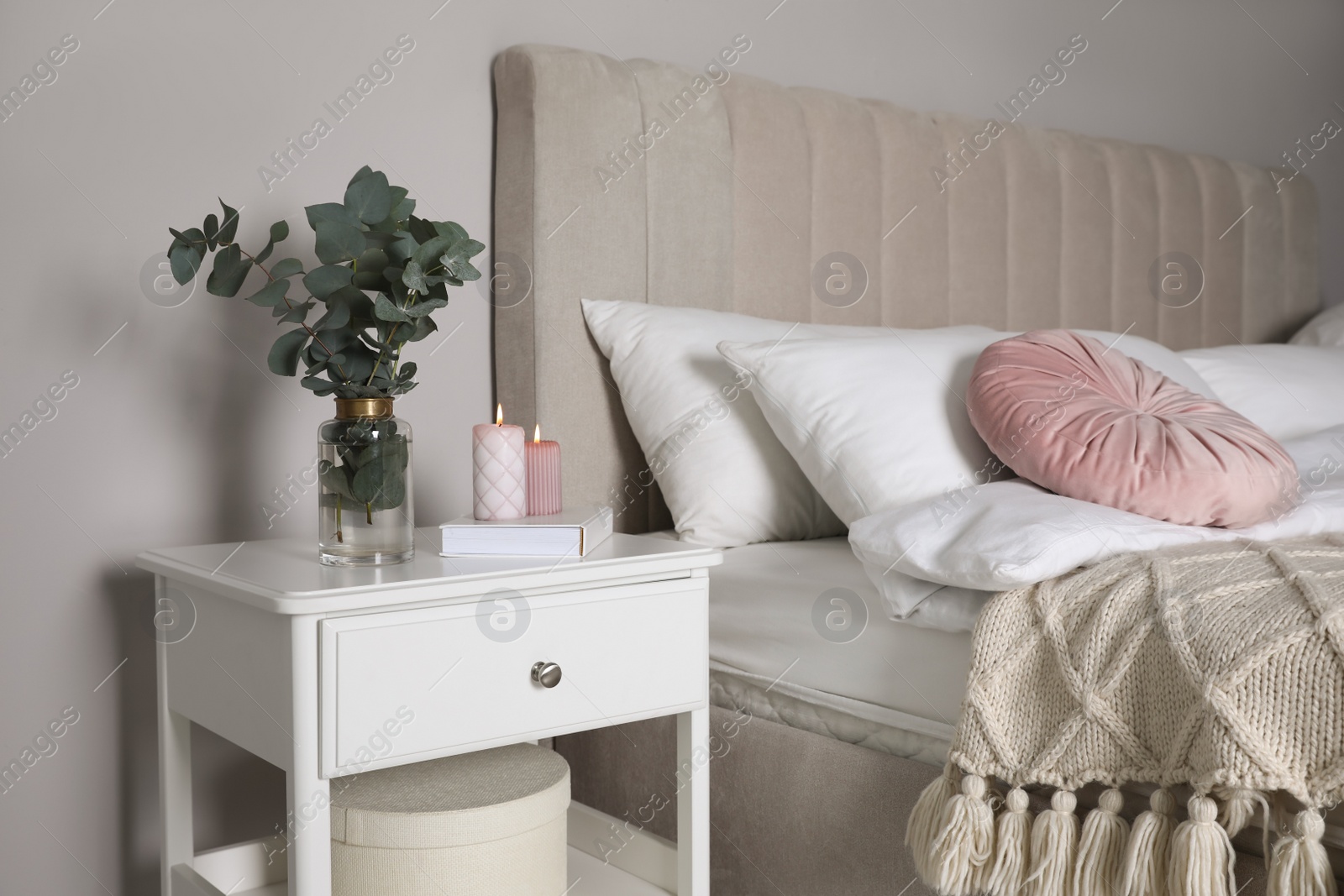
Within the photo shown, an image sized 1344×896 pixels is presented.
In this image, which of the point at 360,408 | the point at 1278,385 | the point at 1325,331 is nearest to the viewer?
the point at 360,408

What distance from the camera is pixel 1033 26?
2381 mm

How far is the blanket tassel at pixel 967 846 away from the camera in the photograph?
3.23 ft

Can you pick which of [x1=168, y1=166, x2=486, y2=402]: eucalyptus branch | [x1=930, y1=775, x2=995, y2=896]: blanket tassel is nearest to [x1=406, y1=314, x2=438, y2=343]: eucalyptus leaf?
[x1=168, y1=166, x2=486, y2=402]: eucalyptus branch

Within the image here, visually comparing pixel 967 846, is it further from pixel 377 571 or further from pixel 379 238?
pixel 379 238

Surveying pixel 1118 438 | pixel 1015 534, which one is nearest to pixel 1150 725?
pixel 1015 534

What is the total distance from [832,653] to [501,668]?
1.32 ft

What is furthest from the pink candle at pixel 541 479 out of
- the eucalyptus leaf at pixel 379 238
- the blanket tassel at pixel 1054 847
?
the blanket tassel at pixel 1054 847

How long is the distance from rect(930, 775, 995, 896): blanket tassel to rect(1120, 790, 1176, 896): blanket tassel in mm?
118

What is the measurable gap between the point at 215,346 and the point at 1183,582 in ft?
3.89

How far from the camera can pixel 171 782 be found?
1.25m

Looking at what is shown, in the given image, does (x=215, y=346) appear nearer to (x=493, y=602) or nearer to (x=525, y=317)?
(x=525, y=317)

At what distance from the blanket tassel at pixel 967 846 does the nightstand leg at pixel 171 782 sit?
85cm

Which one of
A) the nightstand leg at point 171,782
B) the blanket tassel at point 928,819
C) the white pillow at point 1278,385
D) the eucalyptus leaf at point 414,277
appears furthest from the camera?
the white pillow at point 1278,385

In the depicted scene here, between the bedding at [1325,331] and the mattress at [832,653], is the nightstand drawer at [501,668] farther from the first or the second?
the bedding at [1325,331]
